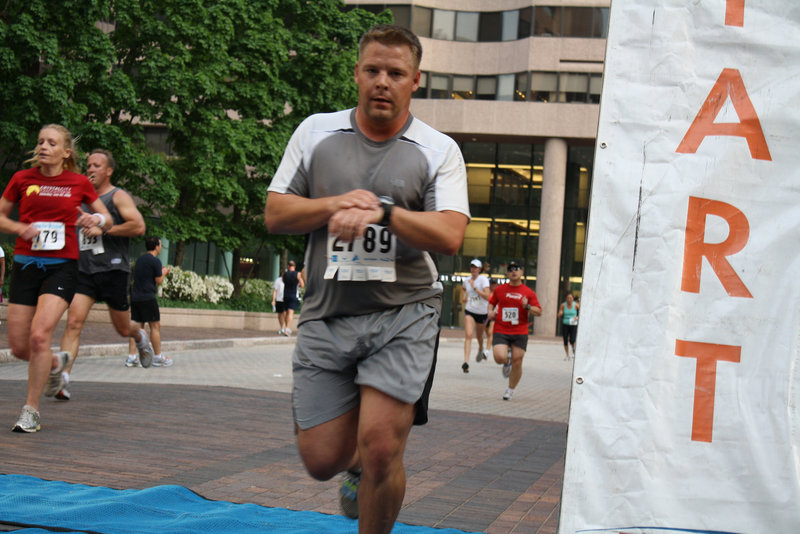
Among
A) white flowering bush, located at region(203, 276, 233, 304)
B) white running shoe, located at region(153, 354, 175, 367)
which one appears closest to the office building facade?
white flowering bush, located at region(203, 276, 233, 304)

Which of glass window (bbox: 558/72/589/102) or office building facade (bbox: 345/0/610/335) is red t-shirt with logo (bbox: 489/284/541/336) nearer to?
office building facade (bbox: 345/0/610/335)

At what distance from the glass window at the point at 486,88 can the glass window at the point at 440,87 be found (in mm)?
1510

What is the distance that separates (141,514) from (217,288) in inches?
1023

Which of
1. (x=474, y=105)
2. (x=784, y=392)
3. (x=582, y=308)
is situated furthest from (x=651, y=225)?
(x=474, y=105)

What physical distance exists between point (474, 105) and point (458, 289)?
920 centimetres

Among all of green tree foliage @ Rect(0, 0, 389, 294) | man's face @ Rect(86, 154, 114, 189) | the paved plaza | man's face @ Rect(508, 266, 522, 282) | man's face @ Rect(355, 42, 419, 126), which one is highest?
green tree foliage @ Rect(0, 0, 389, 294)

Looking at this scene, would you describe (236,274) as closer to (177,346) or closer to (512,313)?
(177,346)

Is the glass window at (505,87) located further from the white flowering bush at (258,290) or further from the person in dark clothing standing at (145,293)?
the person in dark clothing standing at (145,293)

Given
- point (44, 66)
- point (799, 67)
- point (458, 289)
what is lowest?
point (458, 289)

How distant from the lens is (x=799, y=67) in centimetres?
329

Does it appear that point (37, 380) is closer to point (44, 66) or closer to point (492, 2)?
point (44, 66)

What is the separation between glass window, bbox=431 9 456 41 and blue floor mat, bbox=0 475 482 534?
43065 millimetres

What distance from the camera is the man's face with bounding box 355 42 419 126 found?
353 cm

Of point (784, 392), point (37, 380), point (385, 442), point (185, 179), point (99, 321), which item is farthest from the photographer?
point (185, 179)
